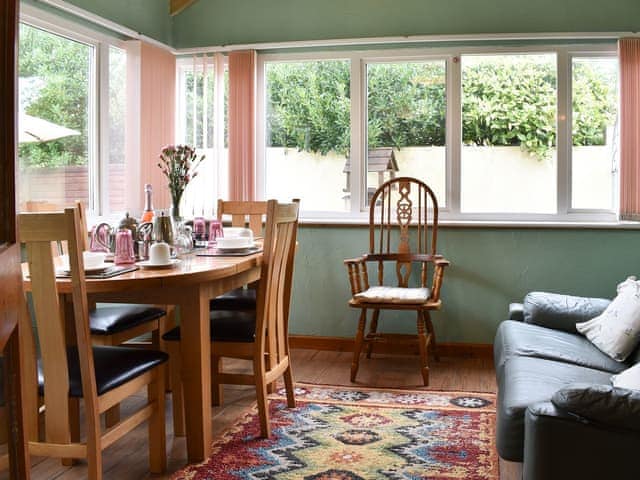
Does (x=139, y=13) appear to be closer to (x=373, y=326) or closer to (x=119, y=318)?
(x=119, y=318)

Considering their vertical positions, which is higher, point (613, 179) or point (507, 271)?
point (613, 179)

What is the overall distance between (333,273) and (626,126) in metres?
2.04

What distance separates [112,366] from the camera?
2.42 metres

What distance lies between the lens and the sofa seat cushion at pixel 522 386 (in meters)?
2.15

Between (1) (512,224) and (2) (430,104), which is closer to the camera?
(1) (512,224)

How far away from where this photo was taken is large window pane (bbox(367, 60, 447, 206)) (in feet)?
15.4

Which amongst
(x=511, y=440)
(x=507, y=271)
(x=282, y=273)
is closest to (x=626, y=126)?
(x=507, y=271)

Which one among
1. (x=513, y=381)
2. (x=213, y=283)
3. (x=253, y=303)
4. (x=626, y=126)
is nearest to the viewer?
(x=513, y=381)

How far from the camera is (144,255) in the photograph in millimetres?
3109

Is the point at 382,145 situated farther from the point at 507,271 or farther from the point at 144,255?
the point at 144,255

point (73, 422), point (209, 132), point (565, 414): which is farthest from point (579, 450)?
point (209, 132)

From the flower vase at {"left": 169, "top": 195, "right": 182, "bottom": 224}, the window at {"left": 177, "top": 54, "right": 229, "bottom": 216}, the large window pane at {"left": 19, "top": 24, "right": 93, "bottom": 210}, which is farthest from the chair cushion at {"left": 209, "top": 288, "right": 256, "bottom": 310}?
the window at {"left": 177, "top": 54, "right": 229, "bottom": 216}

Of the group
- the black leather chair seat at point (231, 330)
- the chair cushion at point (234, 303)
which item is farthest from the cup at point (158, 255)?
the chair cushion at point (234, 303)

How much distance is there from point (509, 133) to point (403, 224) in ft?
3.00
